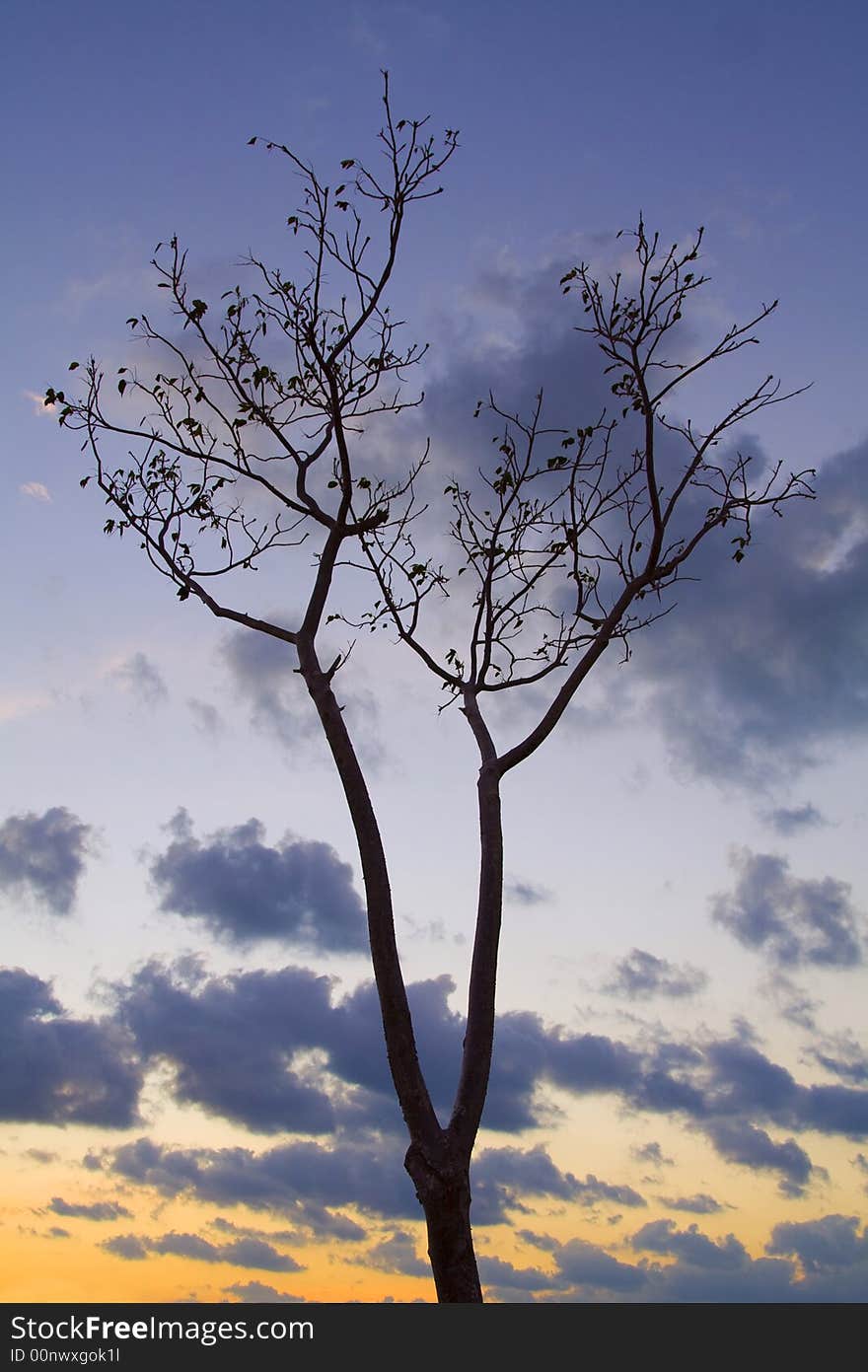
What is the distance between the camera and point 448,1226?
30.6ft

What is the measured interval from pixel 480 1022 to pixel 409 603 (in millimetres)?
5248

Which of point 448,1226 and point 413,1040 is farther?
point 413,1040

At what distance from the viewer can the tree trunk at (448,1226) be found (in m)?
9.30

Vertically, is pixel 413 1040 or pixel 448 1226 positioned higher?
pixel 413 1040

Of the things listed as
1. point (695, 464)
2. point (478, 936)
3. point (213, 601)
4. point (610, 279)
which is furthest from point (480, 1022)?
point (610, 279)

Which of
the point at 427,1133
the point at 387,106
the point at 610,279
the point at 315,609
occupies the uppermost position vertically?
the point at 387,106

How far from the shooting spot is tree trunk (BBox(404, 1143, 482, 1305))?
9305 millimetres

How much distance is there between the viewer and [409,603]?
44.5 ft
